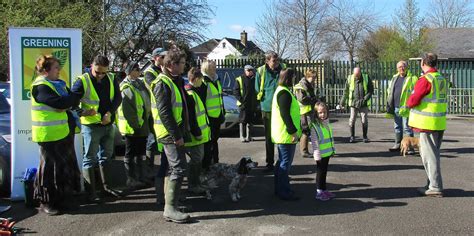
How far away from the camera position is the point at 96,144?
6.65 meters

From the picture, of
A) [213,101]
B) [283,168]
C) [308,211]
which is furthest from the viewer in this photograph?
[213,101]

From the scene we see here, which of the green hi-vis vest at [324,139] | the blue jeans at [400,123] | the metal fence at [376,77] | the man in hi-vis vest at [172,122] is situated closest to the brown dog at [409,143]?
the blue jeans at [400,123]

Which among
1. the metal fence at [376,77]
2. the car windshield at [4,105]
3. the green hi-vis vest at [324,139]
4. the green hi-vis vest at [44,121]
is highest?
the metal fence at [376,77]

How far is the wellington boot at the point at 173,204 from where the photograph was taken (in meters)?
5.72

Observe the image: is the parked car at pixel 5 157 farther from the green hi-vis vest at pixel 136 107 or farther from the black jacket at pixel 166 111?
the black jacket at pixel 166 111

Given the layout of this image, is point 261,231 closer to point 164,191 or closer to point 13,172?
point 164,191

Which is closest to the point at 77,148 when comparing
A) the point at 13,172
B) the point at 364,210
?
the point at 13,172

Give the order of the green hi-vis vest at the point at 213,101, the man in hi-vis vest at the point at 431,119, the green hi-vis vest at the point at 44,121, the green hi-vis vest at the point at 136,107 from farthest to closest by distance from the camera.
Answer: the green hi-vis vest at the point at 213,101, the green hi-vis vest at the point at 136,107, the man in hi-vis vest at the point at 431,119, the green hi-vis vest at the point at 44,121

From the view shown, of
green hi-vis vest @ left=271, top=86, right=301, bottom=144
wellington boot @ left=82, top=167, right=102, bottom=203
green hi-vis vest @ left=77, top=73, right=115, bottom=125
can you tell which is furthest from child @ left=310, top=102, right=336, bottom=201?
wellington boot @ left=82, top=167, right=102, bottom=203

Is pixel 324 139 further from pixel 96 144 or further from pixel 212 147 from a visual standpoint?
pixel 96 144

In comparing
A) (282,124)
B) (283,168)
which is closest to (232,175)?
(283,168)

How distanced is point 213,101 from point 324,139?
2063 millimetres

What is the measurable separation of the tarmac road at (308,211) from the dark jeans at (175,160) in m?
0.58

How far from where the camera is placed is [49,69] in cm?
594
